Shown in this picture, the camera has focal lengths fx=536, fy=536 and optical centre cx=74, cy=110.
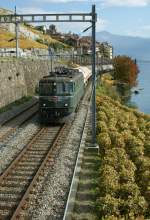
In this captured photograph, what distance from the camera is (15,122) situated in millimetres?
31094

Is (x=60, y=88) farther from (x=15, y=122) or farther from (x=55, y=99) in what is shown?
(x=15, y=122)

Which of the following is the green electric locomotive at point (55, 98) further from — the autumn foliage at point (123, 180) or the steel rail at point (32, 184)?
the autumn foliage at point (123, 180)

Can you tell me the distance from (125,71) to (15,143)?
77898mm

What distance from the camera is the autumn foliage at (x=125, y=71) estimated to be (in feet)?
324

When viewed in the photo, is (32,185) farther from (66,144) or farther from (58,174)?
(66,144)

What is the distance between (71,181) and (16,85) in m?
29.1

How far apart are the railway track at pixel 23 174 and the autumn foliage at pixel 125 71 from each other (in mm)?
73442

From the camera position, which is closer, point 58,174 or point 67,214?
point 67,214

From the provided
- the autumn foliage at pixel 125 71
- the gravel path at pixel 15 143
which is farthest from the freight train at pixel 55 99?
the autumn foliage at pixel 125 71

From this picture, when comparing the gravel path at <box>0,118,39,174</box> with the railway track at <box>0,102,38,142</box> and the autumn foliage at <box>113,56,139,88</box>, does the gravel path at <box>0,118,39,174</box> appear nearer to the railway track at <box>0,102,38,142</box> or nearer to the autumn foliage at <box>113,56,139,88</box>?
the railway track at <box>0,102,38,142</box>

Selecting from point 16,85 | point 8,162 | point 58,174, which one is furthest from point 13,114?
point 58,174

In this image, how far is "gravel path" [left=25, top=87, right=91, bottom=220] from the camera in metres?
14.2

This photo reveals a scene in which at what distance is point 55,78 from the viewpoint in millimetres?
31234

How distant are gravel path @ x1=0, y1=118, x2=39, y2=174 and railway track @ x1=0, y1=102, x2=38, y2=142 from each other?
0.35 m
